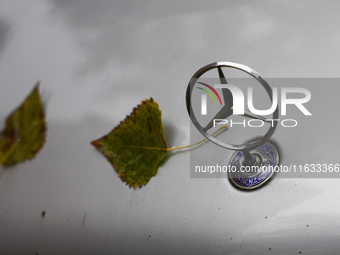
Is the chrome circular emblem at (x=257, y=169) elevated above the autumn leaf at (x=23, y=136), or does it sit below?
below

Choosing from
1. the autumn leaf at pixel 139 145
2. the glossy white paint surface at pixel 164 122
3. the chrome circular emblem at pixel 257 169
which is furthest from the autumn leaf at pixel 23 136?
the chrome circular emblem at pixel 257 169

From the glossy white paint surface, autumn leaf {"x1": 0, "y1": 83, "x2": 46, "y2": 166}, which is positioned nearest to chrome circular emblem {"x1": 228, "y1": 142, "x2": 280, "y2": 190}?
the glossy white paint surface

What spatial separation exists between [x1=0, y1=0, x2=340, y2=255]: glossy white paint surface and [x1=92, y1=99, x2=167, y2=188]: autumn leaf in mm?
13

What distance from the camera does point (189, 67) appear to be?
416mm

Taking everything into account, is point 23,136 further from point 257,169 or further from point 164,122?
point 257,169

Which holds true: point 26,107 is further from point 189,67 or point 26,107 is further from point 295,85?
point 295,85

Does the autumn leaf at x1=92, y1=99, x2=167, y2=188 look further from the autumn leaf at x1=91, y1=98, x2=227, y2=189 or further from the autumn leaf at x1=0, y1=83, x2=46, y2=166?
the autumn leaf at x1=0, y1=83, x2=46, y2=166

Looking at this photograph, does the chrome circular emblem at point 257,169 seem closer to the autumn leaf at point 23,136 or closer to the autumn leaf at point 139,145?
the autumn leaf at point 139,145

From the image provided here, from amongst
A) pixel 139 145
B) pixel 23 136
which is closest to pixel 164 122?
pixel 139 145

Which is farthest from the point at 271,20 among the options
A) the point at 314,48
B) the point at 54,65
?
the point at 54,65

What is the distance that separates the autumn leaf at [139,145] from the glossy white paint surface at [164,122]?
0.04ft

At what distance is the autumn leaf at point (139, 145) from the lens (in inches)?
14.4

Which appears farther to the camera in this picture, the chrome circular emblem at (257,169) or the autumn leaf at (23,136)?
the autumn leaf at (23,136)

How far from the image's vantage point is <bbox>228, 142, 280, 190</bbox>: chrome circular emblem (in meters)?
0.34
